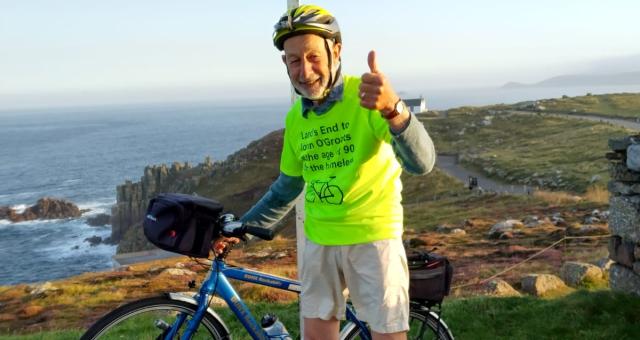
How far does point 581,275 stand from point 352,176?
9.90m

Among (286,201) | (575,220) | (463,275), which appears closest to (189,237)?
(286,201)

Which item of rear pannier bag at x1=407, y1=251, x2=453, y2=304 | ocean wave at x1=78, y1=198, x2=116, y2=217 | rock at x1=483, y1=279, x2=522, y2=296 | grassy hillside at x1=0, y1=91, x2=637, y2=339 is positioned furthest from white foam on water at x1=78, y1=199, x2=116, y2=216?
rear pannier bag at x1=407, y1=251, x2=453, y2=304

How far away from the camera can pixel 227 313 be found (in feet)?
28.0

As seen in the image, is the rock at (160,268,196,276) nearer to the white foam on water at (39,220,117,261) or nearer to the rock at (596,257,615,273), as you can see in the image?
the rock at (596,257,615,273)

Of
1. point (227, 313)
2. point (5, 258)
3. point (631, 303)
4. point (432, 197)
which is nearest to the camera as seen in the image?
point (631, 303)

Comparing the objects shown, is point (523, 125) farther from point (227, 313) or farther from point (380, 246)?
point (380, 246)

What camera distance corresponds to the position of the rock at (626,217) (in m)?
6.98

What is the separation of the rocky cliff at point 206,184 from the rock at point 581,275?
167 feet

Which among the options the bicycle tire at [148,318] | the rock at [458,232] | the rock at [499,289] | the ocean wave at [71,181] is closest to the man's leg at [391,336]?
the bicycle tire at [148,318]

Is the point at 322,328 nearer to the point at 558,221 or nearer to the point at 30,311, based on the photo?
the point at 30,311

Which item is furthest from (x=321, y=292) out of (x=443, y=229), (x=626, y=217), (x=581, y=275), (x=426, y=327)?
(x=443, y=229)

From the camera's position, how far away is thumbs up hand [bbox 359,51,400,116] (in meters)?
2.57

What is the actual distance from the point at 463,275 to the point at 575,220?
9104mm

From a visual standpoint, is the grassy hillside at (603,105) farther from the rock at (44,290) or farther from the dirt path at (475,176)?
the rock at (44,290)
